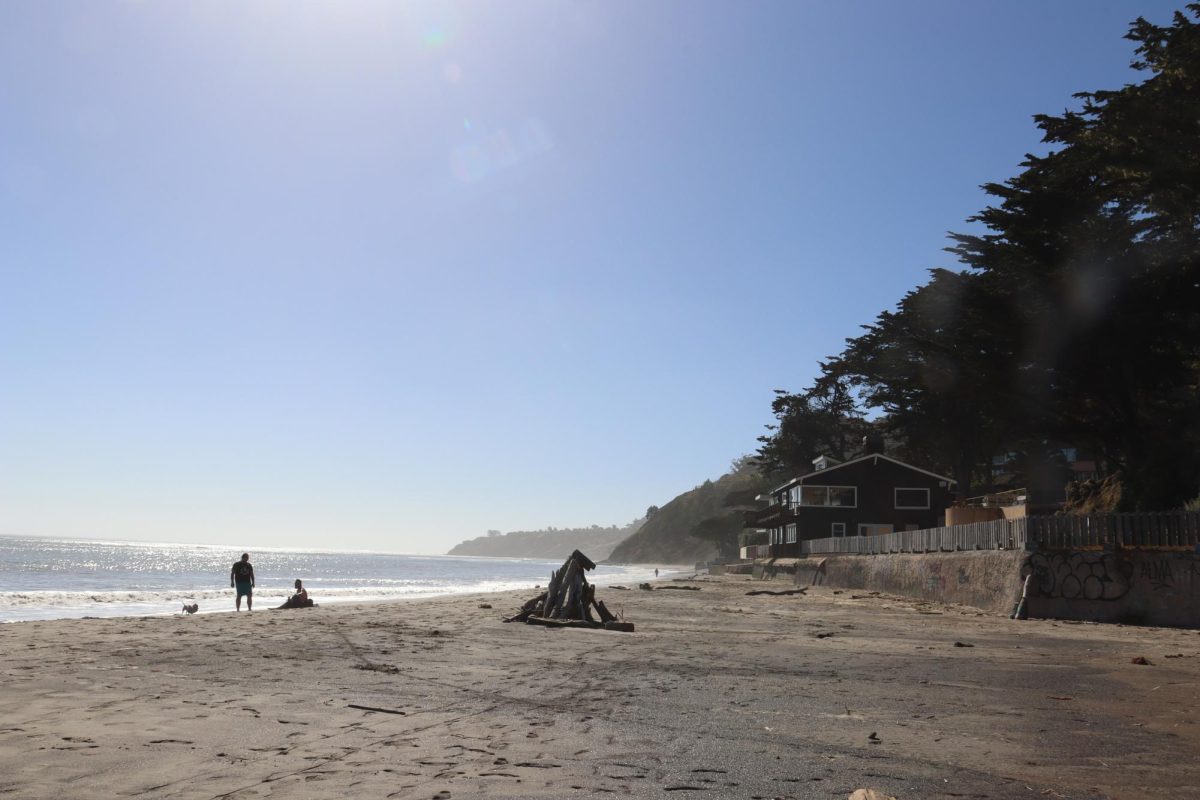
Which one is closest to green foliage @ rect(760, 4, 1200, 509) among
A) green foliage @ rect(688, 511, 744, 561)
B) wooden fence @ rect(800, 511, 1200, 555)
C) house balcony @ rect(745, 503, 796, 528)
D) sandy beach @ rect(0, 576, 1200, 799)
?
wooden fence @ rect(800, 511, 1200, 555)

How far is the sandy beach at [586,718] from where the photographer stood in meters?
5.65

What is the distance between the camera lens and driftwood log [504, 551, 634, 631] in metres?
19.1

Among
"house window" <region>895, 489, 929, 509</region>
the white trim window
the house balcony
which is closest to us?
the white trim window

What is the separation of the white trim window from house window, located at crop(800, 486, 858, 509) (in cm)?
289

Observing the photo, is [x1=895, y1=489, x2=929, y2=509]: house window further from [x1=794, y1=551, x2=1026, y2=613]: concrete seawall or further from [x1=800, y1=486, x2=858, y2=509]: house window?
[x1=794, y1=551, x2=1026, y2=613]: concrete seawall

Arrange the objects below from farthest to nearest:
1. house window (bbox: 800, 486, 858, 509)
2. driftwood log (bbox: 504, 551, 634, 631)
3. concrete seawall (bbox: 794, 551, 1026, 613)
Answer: house window (bbox: 800, 486, 858, 509) < concrete seawall (bbox: 794, 551, 1026, 613) < driftwood log (bbox: 504, 551, 634, 631)

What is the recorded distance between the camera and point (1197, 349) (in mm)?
32438

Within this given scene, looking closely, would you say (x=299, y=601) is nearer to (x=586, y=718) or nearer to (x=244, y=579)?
(x=244, y=579)

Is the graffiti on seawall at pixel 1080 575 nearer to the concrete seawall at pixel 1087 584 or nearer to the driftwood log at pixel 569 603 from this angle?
the concrete seawall at pixel 1087 584

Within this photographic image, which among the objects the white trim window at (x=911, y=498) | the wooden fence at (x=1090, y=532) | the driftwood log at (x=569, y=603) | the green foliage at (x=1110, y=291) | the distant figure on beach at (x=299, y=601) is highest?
the green foliage at (x=1110, y=291)

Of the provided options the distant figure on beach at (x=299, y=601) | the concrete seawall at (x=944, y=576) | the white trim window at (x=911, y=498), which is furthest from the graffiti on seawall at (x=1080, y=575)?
the white trim window at (x=911, y=498)

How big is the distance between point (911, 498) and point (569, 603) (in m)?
50.1

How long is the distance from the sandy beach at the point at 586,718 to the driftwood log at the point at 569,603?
312 cm

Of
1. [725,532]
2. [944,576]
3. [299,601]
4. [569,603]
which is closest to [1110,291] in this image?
[944,576]
